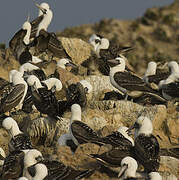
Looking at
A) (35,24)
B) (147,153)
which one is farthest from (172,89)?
(35,24)

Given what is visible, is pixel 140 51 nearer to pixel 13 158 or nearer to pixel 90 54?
pixel 90 54

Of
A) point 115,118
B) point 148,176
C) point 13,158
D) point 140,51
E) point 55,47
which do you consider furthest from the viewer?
point 140,51

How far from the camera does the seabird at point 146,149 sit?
588 inches

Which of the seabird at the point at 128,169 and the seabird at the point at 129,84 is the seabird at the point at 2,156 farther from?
the seabird at the point at 129,84

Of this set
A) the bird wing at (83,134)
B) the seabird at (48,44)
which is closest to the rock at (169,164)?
the bird wing at (83,134)

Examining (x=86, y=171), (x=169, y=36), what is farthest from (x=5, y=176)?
(x=169, y=36)

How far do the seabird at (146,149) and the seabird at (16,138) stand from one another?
230cm

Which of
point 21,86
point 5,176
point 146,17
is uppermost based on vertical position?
point 146,17

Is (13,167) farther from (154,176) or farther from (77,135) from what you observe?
(154,176)

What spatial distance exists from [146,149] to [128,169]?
1091 mm

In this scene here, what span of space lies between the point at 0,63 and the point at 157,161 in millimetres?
11159

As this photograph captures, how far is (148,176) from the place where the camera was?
1433 cm

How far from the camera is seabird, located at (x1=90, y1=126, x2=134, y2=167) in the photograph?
15.1m

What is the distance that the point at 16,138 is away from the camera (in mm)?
17188
